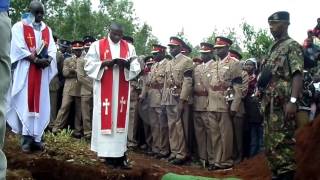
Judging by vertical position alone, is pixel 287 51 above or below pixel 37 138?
above

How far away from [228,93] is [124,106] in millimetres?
2023

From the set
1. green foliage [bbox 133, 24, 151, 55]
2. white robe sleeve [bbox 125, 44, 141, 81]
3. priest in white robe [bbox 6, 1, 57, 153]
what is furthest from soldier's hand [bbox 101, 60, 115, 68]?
green foliage [bbox 133, 24, 151, 55]

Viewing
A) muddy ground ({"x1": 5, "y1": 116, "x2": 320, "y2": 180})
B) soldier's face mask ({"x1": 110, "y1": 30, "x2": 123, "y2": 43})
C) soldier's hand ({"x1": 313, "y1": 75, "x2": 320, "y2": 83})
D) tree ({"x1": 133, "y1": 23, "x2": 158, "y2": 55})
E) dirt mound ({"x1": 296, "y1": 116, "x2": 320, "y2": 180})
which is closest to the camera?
dirt mound ({"x1": 296, "y1": 116, "x2": 320, "y2": 180})

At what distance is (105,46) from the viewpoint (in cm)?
780

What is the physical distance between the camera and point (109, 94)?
7.64 metres

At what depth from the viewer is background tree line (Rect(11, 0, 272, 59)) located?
17406mm

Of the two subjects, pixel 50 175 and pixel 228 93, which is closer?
pixel 50 175

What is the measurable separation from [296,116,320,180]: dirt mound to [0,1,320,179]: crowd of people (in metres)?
0.16

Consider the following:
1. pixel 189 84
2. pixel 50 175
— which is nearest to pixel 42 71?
pixel 50 175

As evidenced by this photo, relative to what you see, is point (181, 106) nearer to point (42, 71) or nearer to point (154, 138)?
point (154, 138)

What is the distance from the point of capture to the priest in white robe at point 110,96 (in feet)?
25.0

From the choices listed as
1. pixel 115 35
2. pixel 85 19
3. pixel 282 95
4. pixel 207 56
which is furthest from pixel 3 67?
pixel 85 19

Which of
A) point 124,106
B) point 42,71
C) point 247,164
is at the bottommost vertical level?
point 247,164

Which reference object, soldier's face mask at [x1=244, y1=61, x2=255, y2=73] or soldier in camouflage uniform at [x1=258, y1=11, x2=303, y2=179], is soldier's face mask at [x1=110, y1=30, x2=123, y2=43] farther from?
soldier in camouflage uniform at [x1=258, y1=11, x2=303, y2=179]
